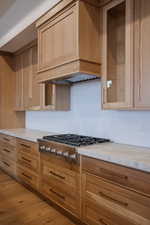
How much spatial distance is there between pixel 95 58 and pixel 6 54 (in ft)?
8.61

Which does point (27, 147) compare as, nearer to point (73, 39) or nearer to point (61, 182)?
point (61, 182)

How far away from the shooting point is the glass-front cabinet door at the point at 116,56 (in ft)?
5.71

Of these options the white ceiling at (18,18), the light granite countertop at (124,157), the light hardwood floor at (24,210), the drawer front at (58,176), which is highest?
the white ceiling at (18,18)

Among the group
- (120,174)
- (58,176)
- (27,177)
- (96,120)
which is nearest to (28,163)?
(27,177)

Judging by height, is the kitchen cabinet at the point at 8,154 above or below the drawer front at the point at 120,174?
below

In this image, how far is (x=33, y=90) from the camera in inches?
133

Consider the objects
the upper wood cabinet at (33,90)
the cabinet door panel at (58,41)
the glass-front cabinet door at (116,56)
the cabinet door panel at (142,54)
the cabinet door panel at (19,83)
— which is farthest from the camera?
the cabinet door panel at (19,83)

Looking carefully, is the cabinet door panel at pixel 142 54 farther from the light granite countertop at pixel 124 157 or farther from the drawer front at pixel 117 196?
the drawer front at pixel 117 196

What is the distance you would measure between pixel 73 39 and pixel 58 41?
0.90 ft

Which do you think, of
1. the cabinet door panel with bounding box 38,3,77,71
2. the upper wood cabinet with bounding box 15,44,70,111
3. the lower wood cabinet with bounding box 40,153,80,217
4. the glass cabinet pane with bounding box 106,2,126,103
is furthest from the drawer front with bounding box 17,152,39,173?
the glass cabinet pane with bounding box 106,2,126,103

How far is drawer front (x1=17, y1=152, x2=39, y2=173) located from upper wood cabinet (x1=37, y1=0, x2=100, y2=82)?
1.18 m

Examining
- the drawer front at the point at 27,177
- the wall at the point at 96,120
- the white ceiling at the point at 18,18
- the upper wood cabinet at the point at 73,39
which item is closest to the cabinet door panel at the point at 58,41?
the upper wood cabinet at the point at 73,39

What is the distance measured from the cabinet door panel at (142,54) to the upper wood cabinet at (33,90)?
136cm

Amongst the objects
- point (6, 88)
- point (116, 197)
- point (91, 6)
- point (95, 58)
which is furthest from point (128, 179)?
point (6, 88)
